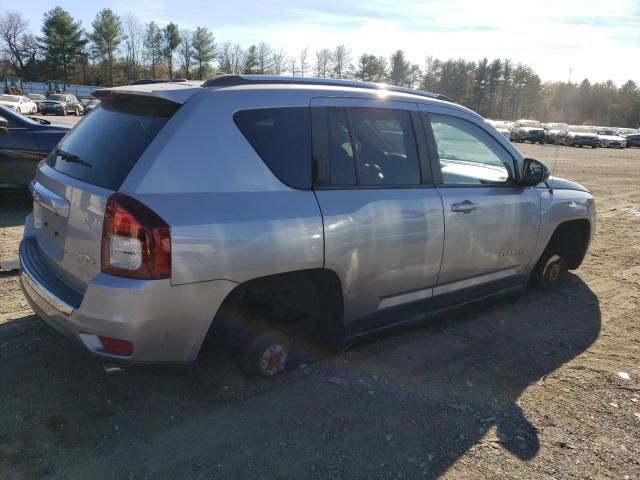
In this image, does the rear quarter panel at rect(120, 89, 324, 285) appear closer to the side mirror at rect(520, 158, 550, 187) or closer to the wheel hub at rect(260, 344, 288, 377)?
the wheel hub at rect(260, 344, 288, 377)

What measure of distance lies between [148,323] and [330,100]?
5.76 ft

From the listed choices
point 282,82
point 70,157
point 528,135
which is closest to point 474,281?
point 282,82

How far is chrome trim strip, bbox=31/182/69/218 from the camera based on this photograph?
2881 mm

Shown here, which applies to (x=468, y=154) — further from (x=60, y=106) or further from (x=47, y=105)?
(x=47, y=105)

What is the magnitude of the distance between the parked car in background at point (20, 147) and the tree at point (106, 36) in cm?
8373

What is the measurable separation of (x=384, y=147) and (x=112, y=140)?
1.76 m

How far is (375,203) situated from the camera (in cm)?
336

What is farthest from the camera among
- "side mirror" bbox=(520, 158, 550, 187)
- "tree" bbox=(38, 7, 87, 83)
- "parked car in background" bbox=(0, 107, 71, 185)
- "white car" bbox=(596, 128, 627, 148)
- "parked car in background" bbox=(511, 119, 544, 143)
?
"tree" bbox=(38, 7, 87, 83)

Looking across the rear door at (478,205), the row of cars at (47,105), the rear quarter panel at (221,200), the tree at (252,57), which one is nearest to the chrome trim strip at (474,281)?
the rear door at (478,205)

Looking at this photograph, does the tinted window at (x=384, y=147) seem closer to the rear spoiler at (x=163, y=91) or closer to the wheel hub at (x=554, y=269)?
the rear spoiler at (x=163, y=91)

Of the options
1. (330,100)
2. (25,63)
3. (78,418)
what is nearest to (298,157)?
(330,100)

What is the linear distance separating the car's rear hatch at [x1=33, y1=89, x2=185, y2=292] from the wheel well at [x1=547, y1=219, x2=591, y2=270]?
406 cm

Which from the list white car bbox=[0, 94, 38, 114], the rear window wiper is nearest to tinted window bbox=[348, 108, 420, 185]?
the rear window wiper

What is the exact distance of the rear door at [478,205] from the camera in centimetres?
384
